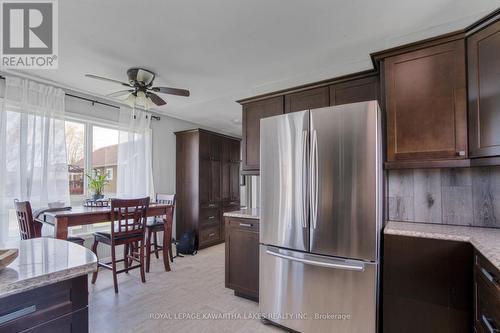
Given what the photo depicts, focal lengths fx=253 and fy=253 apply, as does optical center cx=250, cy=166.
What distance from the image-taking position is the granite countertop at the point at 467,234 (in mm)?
1330

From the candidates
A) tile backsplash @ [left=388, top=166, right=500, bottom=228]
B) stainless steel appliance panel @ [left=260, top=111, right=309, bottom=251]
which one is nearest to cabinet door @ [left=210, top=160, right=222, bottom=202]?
stainless steel appliance panel @ [left=260, top=111, right=309, bottom=251]

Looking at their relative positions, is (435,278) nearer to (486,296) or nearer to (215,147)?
(486,296)

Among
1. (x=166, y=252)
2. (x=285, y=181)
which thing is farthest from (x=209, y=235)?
(x=285, y=181)

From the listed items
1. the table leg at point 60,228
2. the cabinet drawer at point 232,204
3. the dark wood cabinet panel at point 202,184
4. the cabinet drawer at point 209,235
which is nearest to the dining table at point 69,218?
the table leg at point 60,228

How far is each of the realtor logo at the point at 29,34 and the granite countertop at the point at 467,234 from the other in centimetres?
303

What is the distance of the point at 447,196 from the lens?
2107 mm

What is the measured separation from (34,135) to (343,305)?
146 inches

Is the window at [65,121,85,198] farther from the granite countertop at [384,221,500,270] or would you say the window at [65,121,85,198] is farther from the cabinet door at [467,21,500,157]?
the cabinet door at [467,21,500,157]

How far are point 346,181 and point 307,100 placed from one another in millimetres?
1242

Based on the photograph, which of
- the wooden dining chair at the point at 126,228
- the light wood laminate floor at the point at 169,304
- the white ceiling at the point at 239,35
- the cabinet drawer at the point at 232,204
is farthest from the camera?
the cabinet drawer at the point at 232,204

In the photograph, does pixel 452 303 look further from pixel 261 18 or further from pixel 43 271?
pixel 261 18

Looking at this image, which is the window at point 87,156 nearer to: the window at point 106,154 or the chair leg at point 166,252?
the window at point 106,154

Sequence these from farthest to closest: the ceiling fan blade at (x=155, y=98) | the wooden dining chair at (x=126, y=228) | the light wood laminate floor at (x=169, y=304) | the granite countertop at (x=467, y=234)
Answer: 1. the ceiling fan blade at (x=155, y=98)
2. the wooden dining chair at (x=126, y=228)
3. the light wood laminate floor at (x=169, y=304)
4. the granite countertop at (x=467, y=234)

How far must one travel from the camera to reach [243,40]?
230cm
